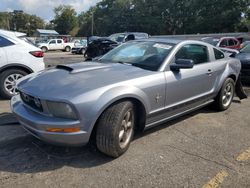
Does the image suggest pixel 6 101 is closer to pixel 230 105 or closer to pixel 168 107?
pixel 168 107

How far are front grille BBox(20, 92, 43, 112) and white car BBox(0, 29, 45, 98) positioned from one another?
2.72 meters

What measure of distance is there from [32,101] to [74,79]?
57 centimetres

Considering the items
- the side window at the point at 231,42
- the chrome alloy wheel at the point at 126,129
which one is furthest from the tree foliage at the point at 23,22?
the chrome alloy wheel at the point at 126,129

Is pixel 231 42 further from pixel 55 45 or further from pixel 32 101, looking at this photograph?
pixel 55 45

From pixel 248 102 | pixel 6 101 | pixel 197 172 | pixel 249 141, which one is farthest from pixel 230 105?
pixel 6 101

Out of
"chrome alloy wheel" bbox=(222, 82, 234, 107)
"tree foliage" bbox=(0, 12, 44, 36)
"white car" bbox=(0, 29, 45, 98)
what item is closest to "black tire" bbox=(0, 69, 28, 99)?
"white car" bbox=(0, 29, 45, 98)

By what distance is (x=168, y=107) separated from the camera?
438cm

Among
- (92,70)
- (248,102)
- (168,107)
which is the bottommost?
(248,102)

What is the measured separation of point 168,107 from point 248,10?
48611 millimetres

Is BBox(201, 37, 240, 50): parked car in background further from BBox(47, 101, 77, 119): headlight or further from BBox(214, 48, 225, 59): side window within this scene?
BBox(47, 101, 77, 119): headlight

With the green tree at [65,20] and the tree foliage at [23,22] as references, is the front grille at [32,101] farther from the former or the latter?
the tree foliage at [23,22]

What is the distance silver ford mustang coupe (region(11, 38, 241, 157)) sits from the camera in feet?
11.0

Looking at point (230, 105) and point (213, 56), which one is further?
point (230, 105)

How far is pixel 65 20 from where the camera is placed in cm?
8875
